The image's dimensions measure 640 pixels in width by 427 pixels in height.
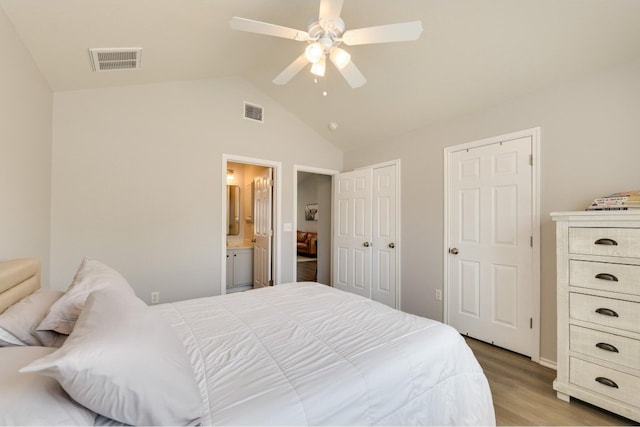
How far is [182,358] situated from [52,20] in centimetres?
230

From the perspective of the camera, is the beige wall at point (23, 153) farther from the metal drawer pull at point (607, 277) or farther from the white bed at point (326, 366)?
the metal drawer pull at point (607, 277)

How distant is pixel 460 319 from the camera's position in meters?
3.00

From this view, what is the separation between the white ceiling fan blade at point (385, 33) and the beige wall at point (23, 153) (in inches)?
81.4

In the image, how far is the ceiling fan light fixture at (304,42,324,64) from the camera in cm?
180

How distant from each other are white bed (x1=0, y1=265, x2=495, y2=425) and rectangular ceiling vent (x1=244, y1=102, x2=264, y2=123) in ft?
8.69

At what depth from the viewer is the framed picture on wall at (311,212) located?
8828 mm

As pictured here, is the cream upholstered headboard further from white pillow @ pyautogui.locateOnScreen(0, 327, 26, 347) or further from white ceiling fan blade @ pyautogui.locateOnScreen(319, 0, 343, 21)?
white ceiling fan blade @ pyautogui.locateOnScreen(319, 0, 343, 21)

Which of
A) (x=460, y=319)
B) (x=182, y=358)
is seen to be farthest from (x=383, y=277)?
(x=182, y=358)

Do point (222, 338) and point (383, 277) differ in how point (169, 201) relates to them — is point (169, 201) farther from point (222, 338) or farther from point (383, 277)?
point (383, 277)

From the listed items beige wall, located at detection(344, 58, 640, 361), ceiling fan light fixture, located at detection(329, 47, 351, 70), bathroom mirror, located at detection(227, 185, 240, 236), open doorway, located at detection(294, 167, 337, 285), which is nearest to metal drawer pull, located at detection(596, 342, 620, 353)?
beige wall, located at detection(344, 58, 640, 361)

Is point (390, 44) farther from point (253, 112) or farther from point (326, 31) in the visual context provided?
point (253, 112)

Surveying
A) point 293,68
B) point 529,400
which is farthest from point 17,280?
point 529,400

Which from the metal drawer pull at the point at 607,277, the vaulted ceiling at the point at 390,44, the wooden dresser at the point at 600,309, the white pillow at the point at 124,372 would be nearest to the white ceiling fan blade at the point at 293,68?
the vaulted ceiling at the point at 390,44

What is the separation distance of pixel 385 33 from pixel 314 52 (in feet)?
1.51
